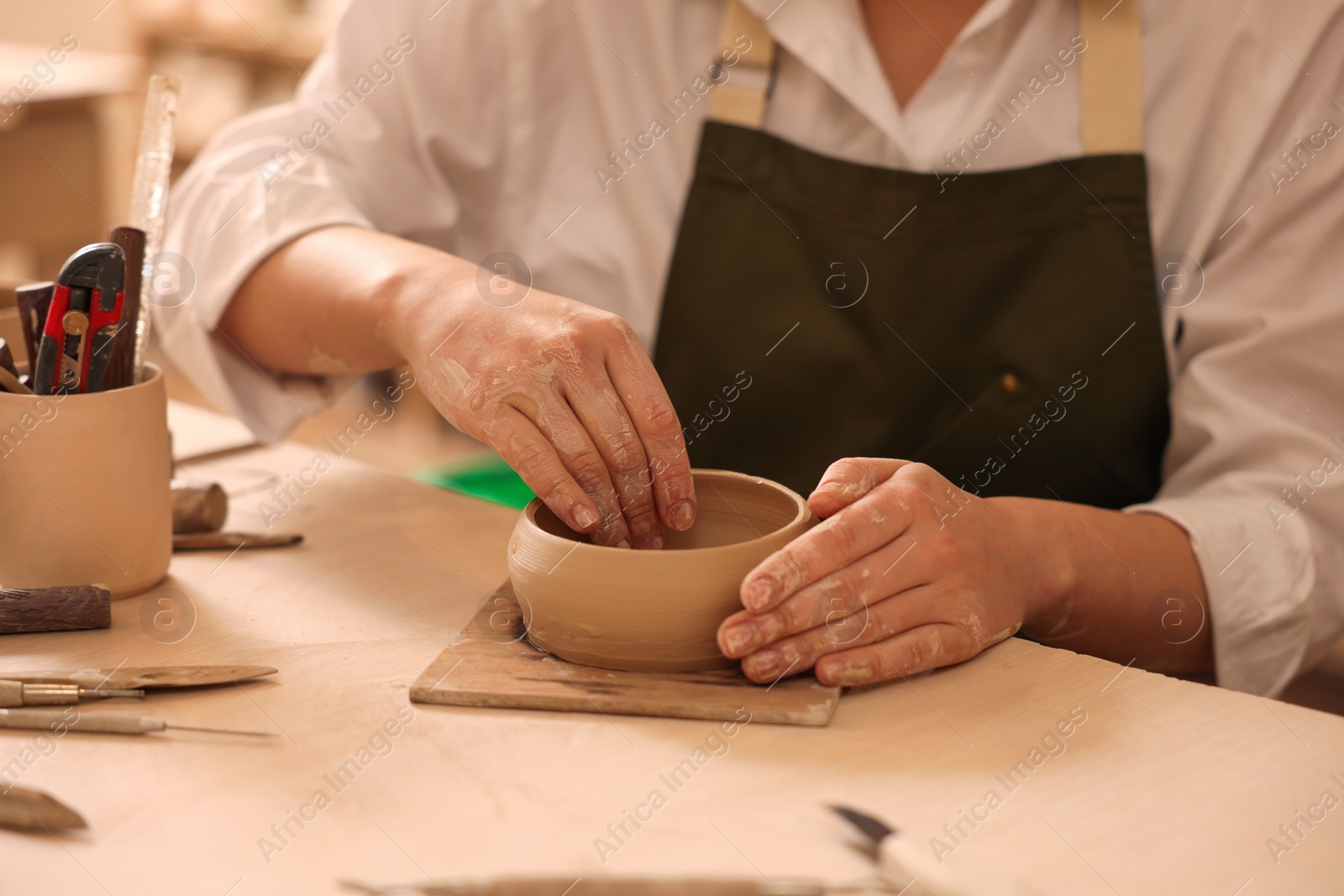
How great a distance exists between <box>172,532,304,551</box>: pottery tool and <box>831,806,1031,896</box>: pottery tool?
645mm

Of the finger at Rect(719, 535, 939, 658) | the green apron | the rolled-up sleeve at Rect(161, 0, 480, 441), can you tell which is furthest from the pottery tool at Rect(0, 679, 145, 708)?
the green apron

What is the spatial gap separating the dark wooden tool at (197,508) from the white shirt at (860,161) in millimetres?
218

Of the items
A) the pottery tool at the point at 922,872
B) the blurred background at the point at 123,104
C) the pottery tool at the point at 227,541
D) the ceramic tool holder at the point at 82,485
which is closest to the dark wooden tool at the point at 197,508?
the pottery tool at the point at 227,541

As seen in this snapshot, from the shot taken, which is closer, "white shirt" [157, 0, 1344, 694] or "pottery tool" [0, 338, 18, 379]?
"pottery tool" [0, 338, 18, 379]

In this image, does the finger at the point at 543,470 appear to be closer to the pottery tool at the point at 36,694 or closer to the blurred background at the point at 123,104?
the pottery tool at the point at 36,694

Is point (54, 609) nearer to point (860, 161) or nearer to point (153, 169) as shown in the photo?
point (153, 169)

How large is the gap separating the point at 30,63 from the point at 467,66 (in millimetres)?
2479

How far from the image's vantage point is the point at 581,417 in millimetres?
910

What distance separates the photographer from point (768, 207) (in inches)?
52.1

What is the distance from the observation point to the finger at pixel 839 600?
79 cm

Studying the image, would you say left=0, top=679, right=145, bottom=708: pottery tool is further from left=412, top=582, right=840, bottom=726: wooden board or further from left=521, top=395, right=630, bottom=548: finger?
left=521, top=395, right=630, bottom=548: finger

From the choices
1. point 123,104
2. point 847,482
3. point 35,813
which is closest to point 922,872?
point 847,482

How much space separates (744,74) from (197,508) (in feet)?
2.61

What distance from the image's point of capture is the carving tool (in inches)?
32.5
